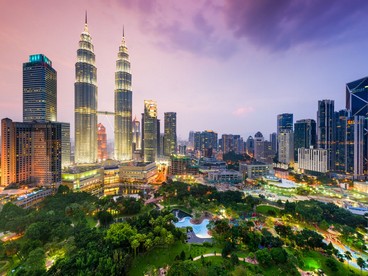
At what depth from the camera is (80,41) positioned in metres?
82.0

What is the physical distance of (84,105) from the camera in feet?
262

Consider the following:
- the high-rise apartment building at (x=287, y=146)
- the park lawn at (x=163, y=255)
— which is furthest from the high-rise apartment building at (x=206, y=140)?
the park lawn at (x=163, y=255)

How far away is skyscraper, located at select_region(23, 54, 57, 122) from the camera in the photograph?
63.2 meters

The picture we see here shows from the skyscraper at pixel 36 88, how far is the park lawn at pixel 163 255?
68215 millimetres

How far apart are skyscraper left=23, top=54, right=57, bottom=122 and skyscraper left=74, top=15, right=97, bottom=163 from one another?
47.8 ft

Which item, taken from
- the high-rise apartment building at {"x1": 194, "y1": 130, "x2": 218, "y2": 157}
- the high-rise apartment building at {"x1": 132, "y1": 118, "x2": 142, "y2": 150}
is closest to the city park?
the high-rise apartment building at {"x1": 194, "y1": 130, "x2": 218, "y2": 157}

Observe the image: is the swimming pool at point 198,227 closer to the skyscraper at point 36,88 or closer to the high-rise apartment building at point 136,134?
the skyscraper at point 36,88

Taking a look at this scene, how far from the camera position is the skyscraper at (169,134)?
111062mm

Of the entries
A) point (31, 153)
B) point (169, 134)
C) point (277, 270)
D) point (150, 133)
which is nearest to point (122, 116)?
point (150, 133)

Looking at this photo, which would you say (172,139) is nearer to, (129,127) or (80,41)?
(129,127)

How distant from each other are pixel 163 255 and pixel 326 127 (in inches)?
3196

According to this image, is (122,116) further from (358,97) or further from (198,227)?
(358,97)

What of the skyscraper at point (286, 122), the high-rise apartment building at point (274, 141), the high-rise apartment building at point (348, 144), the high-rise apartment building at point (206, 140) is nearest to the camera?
the high-rise apartment building at point (348, 144)

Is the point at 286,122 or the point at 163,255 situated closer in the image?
the point at 163,255
